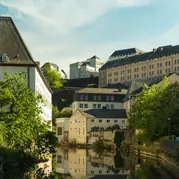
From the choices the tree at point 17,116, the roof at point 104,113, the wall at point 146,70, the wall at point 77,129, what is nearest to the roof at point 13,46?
the tree at point 17,116

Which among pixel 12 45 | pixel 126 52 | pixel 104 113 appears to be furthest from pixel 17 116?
pixel 126 52

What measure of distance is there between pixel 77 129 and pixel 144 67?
64137 mm

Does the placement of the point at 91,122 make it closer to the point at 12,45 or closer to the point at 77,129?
the point at 77,129

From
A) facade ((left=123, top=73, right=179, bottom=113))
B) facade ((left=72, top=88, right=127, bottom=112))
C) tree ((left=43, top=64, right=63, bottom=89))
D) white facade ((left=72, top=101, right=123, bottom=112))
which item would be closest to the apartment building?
tree ((left=43, top=64, right=63, bottom=89))

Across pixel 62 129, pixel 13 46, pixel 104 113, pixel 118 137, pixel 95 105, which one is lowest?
pixel 118 137

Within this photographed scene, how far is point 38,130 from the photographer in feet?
110

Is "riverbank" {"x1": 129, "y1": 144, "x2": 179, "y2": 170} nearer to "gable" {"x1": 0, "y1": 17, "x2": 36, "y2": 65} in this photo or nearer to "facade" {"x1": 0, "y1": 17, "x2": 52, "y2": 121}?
"facade" {"x1": 0, "y1": 17, "x2": 52, "y2": 121}

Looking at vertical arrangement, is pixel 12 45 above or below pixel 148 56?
below

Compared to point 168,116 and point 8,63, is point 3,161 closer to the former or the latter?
point 8,63

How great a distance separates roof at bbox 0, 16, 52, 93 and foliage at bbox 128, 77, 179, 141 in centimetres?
1611

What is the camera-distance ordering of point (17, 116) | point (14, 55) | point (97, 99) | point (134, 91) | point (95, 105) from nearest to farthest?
point (17, 116) → point (14, 55) → point (134, 91) → point (95, 105) → point (97, 99)

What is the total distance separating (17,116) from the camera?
32125 millimetres

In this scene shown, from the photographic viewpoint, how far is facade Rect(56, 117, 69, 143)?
3597 inches

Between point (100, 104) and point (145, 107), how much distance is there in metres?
44.1
